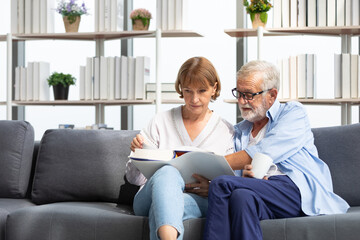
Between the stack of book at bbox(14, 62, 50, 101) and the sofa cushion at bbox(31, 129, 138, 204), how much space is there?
1.56m

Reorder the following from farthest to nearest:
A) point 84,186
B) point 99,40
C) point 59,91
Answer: point 99,40, point 59,91, point 84,186

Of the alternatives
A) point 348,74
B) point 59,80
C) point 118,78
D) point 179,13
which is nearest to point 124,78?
point 118,78

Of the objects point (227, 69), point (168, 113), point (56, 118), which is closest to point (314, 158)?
point (168, 113)

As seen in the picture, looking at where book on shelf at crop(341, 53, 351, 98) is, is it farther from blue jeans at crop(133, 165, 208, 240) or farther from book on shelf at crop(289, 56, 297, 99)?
blue jeans at crop(133, 165, 208, 240)

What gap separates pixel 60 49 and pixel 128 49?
0.61 meters

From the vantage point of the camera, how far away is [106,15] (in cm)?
427

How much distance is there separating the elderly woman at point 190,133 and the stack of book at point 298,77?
1.49m

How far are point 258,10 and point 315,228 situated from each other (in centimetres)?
227

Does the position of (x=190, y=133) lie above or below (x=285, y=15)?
below

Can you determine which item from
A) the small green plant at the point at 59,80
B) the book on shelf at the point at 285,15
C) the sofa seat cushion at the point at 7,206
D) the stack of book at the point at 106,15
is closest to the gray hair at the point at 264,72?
the sofa seat cushion at the point at 7,206

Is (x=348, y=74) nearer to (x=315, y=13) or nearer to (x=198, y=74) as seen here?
(x=315, y=13)

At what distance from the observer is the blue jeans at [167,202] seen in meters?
2.01

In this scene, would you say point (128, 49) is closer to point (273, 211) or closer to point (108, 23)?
point (108, 23)

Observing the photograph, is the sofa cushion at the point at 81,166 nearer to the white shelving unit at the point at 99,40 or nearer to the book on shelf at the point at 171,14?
the white shelving unit at the point at 99,40
